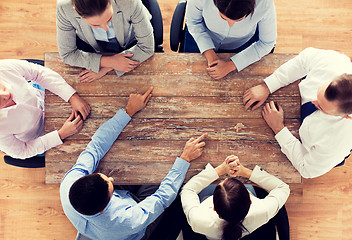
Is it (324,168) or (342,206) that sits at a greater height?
(324,168)

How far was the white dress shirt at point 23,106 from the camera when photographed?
157 cm

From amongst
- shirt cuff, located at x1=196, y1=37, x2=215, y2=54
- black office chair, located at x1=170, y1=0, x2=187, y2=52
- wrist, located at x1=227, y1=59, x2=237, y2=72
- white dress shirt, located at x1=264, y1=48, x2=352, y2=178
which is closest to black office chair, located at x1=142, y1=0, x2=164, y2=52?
black office chair, located at x1=170, y1=0, x2=187, y2=52

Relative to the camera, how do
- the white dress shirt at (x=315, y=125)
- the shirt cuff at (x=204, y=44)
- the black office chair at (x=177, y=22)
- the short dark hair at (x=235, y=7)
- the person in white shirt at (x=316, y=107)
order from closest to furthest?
the short dark hair at (x=235, y=7) → the person in white shirt at (x=316, y=107) → the white dress shirt at (x=315, y=125) → the shirt cuff at (x=204, y=44) → the black office chair at (x=177, y=22)

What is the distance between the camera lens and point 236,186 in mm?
1532

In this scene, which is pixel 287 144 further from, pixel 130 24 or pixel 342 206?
pixel 342 206

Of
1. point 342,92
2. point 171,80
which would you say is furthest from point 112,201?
point 342,92

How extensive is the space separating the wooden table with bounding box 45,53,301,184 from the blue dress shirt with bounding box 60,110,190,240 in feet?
0.21

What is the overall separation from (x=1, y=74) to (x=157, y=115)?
892 millimetres

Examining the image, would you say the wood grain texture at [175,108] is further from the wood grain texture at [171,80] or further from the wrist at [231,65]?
the wrist at [231,65]

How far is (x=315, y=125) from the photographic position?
1.53 metres

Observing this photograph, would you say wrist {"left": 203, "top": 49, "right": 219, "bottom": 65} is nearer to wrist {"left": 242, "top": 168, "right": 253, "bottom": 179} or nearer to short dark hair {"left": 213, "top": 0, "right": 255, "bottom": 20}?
short dark hair {"left": 213, "top": 0, "right": 255, "bottom": 20}

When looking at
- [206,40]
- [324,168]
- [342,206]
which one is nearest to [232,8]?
[206,40]

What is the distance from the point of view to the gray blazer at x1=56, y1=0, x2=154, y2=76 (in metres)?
1.52

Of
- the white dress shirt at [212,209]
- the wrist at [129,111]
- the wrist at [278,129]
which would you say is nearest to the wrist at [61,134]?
the wrist at [129,111]
